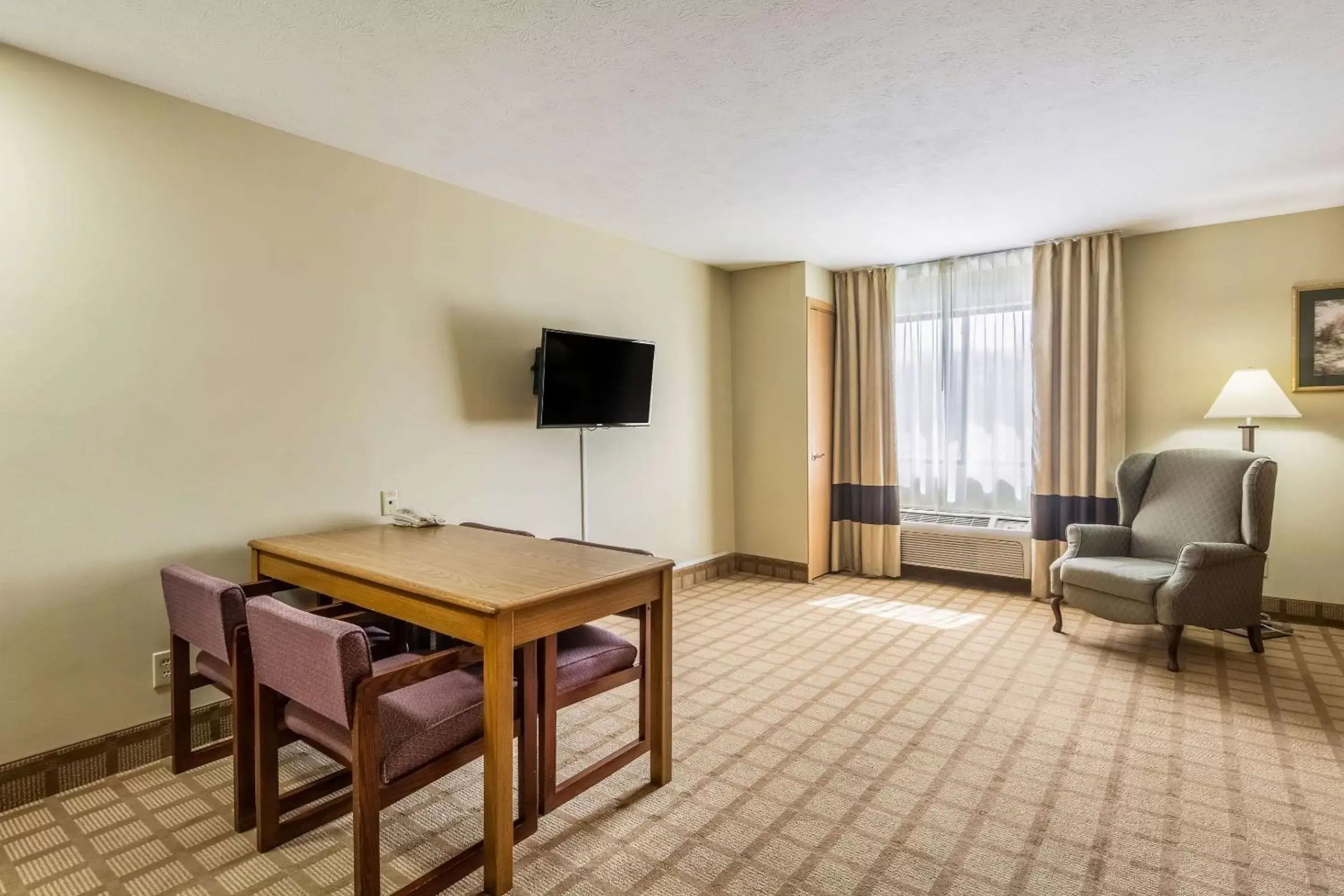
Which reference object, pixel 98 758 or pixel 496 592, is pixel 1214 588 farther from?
pixel 98 758

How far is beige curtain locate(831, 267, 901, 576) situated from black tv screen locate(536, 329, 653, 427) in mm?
1949

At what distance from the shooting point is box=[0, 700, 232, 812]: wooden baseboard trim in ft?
7.36

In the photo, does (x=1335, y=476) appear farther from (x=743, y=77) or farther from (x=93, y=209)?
Answer: (x=93, y=209)

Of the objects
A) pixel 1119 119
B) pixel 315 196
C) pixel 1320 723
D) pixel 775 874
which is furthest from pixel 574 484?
pixel 1320 723

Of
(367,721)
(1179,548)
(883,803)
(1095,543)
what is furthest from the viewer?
(1095,543)

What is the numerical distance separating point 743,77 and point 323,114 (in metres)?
1.65

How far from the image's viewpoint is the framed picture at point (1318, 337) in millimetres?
4016

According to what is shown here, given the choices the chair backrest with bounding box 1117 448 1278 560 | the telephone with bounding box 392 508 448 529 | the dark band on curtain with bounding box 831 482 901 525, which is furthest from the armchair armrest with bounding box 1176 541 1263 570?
the telephone with bounding box 392 508 448 529

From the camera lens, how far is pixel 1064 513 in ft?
15.4

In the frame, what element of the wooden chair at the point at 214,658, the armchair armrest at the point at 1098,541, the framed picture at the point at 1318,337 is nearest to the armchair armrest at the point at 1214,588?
the armchair armrest at the point at 1098,541

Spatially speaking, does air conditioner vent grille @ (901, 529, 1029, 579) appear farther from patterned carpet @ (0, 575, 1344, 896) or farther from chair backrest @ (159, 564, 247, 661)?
chair backrest @ (159, 564, 247, 661)

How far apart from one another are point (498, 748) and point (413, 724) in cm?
23

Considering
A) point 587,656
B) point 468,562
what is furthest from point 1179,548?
point 468,562

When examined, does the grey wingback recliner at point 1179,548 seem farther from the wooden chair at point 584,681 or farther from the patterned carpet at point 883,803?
the wooden chair at point 584,681
